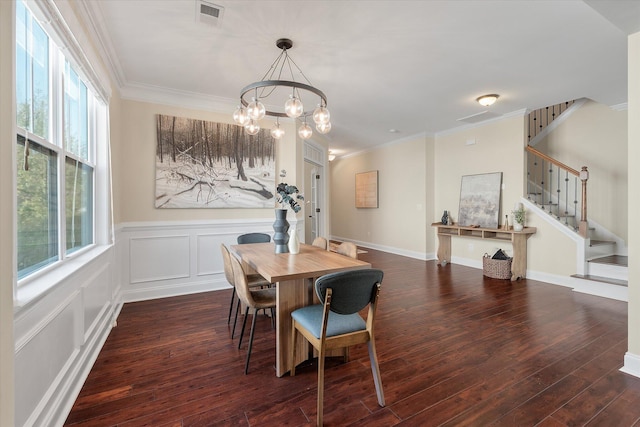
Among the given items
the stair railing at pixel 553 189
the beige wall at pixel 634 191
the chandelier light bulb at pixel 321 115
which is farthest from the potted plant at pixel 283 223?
the stair railing at pixel 553 189

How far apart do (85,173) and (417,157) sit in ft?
19.0

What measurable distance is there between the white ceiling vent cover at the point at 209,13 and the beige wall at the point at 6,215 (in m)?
1.41

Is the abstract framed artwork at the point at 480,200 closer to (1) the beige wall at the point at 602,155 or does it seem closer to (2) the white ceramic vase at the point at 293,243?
(1) the beige wall at the point at 602,155

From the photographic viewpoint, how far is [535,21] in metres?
2.48

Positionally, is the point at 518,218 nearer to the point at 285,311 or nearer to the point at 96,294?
the point at 285,311

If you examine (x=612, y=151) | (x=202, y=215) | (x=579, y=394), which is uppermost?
(x=612, y=151)

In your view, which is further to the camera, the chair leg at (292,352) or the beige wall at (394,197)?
the beige wall at (394,197)

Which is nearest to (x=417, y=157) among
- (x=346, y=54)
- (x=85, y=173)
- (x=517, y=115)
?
(x=517, y=115)

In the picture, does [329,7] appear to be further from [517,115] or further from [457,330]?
[517,115]

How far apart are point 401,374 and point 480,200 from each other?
171 inches

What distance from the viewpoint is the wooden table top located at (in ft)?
6.31

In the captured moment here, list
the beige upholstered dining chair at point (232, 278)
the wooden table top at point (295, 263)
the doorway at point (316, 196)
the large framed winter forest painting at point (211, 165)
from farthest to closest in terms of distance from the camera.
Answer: the doorway at point (316, 196) < the large framed winter forest painting at point (211, 165) < the beige upholstered dining chair at point (232, 278) < the wooden table top at point (295, 263)

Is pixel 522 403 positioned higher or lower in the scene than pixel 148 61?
lower

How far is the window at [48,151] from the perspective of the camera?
Answer: 1.51 m
